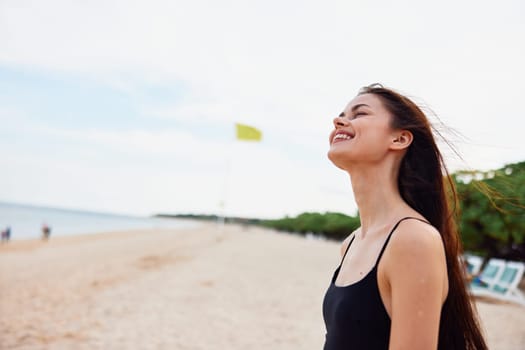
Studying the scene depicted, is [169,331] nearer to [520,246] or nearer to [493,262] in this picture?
[493,262]

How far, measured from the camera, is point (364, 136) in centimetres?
137

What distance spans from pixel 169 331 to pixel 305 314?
2789 millimetres

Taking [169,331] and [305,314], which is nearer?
[169,331]

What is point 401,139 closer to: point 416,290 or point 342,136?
point 342,136

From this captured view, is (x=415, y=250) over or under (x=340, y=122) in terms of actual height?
Result: under

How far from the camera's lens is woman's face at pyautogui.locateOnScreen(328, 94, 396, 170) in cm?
136

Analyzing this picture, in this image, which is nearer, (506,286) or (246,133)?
(506,286)

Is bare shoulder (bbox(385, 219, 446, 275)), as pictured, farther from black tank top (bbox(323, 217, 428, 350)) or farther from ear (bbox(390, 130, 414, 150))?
ear (bbox(390, 130, 414, 150))

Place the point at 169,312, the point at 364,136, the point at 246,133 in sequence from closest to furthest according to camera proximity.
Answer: the point at 364,136 < the point at 169,312 < the point at 246,133

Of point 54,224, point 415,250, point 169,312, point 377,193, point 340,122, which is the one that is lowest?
point 54,224

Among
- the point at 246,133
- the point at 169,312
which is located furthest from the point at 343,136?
the point at 246,133

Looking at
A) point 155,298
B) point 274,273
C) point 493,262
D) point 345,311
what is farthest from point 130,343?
point 493,262

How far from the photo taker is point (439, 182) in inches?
56.6

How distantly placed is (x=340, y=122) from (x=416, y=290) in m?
0.59
